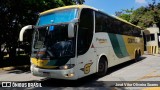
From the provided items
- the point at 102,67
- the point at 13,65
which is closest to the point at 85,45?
the point at 102,67

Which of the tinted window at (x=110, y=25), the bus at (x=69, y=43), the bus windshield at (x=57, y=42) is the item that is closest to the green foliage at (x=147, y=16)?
the tinted window at (x=110, y=25)

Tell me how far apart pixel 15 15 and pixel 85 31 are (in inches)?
395

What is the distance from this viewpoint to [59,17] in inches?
359

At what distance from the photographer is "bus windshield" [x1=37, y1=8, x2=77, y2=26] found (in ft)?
29.0

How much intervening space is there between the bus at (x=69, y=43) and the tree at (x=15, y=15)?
6791 millimetres

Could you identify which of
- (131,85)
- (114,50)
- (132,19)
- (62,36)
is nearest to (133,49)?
(114,50)

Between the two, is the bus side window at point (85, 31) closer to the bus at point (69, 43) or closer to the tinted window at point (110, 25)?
the bus at point (69, 43)

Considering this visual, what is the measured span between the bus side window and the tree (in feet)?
24.0

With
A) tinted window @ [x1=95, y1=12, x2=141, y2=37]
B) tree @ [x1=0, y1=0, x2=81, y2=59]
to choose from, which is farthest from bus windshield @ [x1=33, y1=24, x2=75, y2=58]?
tree @ [x1=0, y1=0, x2=81, y2=59]

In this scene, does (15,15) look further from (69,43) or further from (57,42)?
(69,43)

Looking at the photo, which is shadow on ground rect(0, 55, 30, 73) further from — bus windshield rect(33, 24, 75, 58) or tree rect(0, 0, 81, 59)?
bus windshield rect(33, 24, 75, 58)

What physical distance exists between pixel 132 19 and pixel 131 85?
30.0 m

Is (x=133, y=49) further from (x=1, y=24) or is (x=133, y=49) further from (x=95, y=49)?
(x=1, y=24)

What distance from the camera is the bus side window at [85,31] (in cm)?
882
